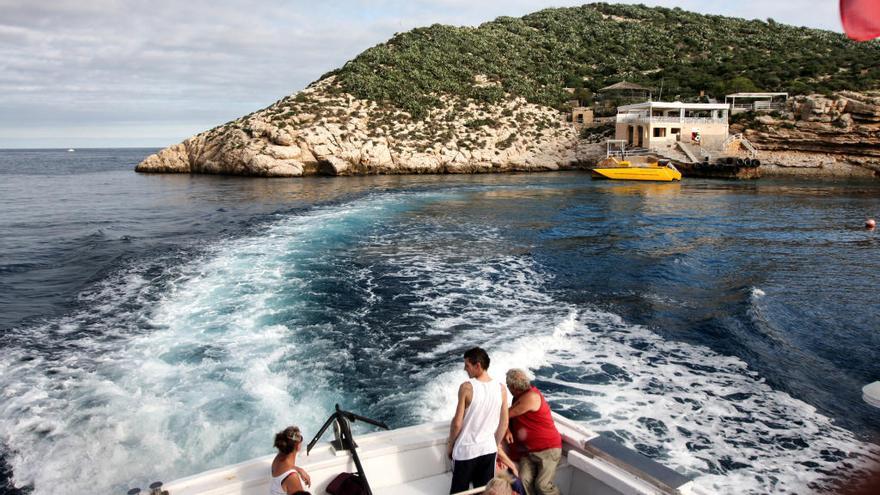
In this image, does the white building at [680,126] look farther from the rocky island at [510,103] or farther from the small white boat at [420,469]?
the small white boat at [420,469]

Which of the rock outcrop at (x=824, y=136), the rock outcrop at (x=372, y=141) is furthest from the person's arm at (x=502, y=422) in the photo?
the rock outcrop at (x=824, y=136)

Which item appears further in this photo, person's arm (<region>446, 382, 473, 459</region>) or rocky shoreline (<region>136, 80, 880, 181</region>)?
rocky shoreline (<region>136, 80, 880, 181</region>)

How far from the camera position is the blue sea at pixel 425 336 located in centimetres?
802

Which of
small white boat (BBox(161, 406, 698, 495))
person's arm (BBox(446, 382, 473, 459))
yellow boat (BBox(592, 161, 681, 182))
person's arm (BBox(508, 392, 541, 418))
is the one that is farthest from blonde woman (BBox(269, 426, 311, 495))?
yellow boat (BBox(592, 161, 681, 182))

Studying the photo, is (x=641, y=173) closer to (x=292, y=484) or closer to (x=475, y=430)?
(x=475, y=430)

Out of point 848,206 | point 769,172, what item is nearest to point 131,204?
point 848,206

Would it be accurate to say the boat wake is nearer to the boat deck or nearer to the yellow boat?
the boat deck

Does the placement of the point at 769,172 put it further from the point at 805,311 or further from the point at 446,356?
the point at 446,356

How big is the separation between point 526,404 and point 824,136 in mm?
54974

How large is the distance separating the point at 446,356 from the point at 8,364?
7786 mm

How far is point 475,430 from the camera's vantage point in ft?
18.0

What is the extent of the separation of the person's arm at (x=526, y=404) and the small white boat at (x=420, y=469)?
0.49 m

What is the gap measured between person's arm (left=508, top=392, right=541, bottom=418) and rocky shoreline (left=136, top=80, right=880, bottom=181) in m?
47.5

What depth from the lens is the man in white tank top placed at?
5.48m
